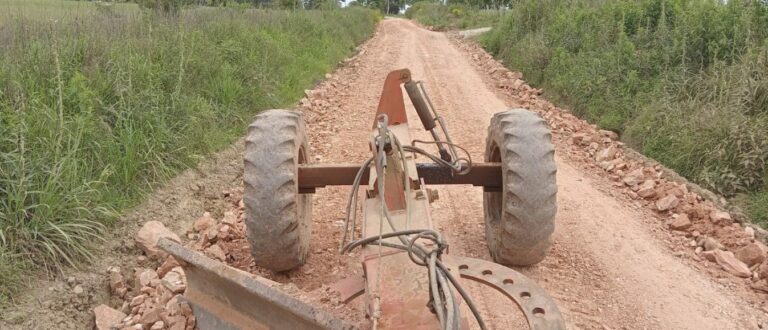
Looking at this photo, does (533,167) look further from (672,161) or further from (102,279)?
(672,161)

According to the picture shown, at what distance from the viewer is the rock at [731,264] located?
4789 mm

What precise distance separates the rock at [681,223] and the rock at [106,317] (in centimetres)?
443

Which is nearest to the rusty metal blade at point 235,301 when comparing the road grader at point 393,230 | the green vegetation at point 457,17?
the road grader at point 393,230

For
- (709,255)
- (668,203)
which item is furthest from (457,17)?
(709,255)

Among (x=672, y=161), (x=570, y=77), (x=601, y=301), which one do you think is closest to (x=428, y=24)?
(x=570, y=77)

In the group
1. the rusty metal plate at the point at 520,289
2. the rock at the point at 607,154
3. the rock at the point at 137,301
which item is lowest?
the rock at the point at 137,301

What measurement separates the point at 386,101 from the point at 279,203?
1265mm

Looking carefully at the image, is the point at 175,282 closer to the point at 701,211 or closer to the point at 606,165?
the point at 701,211

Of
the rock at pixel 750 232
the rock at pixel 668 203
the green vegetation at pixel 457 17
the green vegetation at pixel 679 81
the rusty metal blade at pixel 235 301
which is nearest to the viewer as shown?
the rusty metal blade at pixel 235 301

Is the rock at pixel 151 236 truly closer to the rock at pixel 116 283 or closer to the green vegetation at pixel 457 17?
the rock at pixel 116 283

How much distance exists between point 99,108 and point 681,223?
5.18 meters

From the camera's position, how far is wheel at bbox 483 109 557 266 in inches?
161

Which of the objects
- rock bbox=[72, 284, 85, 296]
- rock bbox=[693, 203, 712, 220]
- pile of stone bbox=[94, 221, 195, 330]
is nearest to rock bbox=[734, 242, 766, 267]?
rock bbox=[693, 203, 712, 220]

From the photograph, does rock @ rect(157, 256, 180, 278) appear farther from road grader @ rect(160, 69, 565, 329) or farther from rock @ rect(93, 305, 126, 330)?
road grader @ rect(160, 69, 565, 329)
